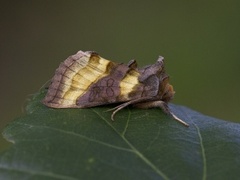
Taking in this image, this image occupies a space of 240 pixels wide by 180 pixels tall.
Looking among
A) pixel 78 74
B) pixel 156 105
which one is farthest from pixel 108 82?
pixel 156 105

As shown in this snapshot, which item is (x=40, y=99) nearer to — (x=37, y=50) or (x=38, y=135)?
(x=38, y=135)

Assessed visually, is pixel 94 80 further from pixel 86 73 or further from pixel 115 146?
pixel 115 146

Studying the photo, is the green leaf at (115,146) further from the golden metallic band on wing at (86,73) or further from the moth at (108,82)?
the golden metallic band on wing at (86,73)

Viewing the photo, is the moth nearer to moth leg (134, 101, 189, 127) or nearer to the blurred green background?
moth leg (134, 101, 189, 127)

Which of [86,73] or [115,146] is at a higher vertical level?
[86,73]

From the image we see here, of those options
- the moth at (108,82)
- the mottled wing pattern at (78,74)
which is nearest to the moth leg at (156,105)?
the moth at (108,82)

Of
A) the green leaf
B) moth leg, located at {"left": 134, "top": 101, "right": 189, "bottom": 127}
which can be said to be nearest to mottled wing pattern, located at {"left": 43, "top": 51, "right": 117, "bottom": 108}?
the green leaf

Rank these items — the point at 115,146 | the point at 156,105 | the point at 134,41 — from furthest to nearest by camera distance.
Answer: the point at 134,41, the point at 156,105, the point at 115,146
